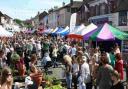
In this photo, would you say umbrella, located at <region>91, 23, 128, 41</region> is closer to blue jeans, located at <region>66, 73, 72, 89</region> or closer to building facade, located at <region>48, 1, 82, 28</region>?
blue jeans, located at <region>66, 73, 72, 89</region>

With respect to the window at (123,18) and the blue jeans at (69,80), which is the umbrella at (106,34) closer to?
the blue jeans at (69,80)

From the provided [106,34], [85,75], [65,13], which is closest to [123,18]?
[106,34]

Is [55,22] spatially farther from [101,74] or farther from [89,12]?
[101,74]

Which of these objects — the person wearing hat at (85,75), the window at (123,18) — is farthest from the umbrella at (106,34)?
the window at (123,18)

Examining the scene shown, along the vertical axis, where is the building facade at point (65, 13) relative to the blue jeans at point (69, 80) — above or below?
above

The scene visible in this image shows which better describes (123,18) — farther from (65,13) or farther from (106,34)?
(65,13)

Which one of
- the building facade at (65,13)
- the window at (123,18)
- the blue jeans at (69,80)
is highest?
the building facade at (65,13)

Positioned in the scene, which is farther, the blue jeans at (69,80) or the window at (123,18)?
the window at (123,18)

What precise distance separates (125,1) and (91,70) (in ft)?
117

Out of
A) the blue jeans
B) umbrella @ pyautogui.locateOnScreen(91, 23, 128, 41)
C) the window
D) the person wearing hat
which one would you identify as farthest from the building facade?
the person wearing hat

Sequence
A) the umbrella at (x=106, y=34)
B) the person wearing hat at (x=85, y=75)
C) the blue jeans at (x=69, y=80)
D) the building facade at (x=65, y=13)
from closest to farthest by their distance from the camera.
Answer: the person wearing hat at (x=85, y=75)
the blue jeans at (x=69, y=80)
the umbrella at (x=106, y=34)
the building facade at (x=65, y=13)

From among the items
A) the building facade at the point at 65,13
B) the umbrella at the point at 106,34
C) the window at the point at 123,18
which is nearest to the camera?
the umbrella at the point at 106,34

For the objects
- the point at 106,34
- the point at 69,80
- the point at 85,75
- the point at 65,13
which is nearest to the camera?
the point at 85,75

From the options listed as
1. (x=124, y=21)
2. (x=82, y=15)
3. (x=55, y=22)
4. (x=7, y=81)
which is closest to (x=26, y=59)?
(x=7, y=81)
